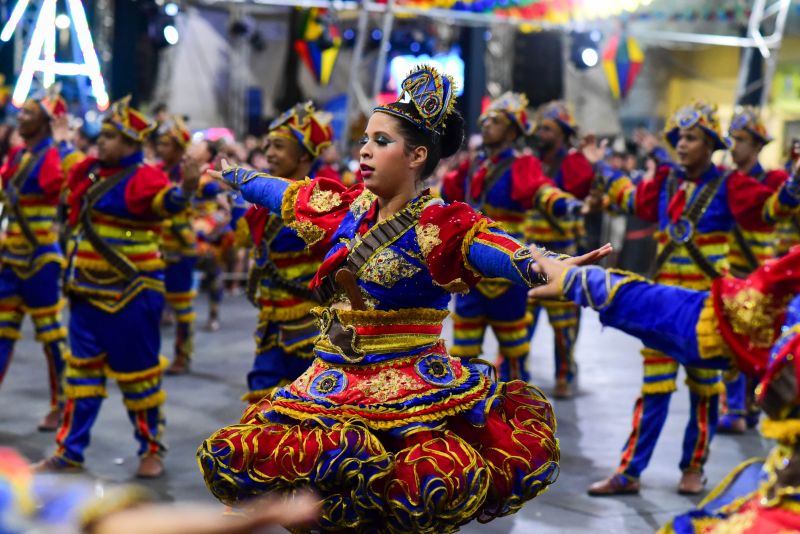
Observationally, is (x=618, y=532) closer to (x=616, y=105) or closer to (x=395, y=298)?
(x=395, y=298)

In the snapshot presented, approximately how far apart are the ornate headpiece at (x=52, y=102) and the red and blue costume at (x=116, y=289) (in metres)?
0.95

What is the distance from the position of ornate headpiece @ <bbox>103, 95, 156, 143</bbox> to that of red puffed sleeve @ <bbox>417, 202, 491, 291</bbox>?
116 inches

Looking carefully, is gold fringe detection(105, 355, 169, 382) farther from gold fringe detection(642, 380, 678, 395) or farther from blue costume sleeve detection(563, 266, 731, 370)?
blue costume sleeve detection(563, 266, 731, 370)

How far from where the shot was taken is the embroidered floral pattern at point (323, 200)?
4328 millimetres

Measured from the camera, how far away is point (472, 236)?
3.69m

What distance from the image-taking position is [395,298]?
3842 millimetres

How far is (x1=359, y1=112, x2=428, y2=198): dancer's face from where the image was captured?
3912 mm

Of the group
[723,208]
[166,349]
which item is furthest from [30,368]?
[723,208]

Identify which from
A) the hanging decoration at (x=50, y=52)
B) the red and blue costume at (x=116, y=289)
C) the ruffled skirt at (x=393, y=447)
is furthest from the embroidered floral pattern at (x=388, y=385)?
the hanging decoration at (x=50, y=52)

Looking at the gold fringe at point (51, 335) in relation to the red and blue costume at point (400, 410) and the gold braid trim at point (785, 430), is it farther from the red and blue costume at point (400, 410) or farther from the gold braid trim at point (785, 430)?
the gold braid trim at point (785, 430)

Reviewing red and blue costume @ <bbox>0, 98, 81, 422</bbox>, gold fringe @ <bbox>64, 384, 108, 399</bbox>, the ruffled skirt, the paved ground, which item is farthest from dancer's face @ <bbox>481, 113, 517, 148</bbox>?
the ruffled skirt

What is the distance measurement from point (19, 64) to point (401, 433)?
13.0m

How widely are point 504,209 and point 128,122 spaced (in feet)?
8.98

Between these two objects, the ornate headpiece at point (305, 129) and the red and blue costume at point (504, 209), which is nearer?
the ornate headpiece at point (305, 129)
